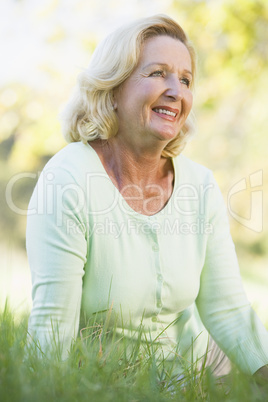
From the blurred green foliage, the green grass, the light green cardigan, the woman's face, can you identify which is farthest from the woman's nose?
the blurred green foliage

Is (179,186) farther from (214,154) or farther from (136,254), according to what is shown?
(214,154)

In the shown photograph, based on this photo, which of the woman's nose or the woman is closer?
the woman

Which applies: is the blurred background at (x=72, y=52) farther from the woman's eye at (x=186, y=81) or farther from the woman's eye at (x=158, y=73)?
the woman's eye at (x=158, y=73)

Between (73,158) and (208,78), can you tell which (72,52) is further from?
(73,158)

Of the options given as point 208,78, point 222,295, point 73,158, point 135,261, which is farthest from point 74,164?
point 208,78

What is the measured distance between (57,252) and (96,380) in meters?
0.59

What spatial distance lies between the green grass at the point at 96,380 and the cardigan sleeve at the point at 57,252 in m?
0.21

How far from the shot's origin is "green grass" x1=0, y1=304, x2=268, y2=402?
3.49 feet

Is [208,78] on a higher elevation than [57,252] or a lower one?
higher

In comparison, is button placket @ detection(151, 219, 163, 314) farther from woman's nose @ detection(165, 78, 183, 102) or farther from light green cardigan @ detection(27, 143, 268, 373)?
woman's nose @ detection(165, 78, 183, 102)

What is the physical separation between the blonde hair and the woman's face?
0.04 m

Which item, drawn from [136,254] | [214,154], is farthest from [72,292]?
[214,154]

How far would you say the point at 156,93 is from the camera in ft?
6.39

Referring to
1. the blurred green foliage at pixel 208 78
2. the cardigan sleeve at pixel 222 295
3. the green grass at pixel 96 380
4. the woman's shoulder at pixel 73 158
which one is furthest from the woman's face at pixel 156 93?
the blurred green foliage at pixel 208 78
